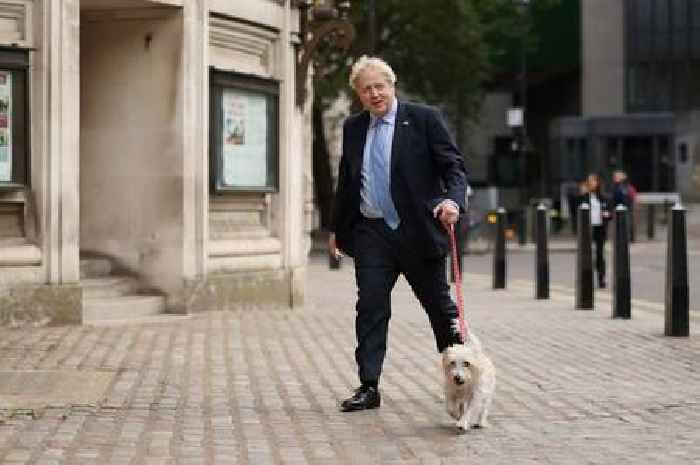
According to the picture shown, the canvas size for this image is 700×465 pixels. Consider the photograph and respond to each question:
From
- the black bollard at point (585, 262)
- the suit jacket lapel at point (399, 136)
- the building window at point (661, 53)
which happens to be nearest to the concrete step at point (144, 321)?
the black bollard at point (585, 262)

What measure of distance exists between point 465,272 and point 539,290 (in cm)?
811

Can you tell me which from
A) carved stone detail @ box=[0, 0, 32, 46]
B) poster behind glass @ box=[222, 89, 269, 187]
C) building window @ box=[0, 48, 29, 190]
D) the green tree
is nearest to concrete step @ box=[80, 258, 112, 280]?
poster behind glass @ box=[222, 89, 269, 187]

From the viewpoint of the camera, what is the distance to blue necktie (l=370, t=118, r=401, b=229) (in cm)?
825

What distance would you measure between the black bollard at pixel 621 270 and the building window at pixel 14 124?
550 centimetres

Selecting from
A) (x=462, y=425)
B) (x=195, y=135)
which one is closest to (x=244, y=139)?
(x=195, y=135)

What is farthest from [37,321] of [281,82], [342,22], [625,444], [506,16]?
[506,16]

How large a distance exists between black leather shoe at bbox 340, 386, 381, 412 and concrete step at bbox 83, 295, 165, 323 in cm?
552

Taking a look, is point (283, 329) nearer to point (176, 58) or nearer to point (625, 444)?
point (176, 58)

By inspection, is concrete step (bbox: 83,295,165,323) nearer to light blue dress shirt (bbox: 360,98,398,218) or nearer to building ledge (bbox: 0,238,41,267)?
building ledge (bbox: 0,238,41,267)

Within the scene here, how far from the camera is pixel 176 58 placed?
1433 centimetres

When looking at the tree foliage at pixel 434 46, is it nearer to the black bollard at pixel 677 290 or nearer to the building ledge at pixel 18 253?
the building ledge at pixel 18 253

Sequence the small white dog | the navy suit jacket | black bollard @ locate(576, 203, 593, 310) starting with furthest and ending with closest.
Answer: black bollard @ locate(576, 203, 593, 310), the navy suit jacket, the small white dog

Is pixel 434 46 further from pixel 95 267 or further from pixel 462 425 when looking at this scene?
pixel 462 425

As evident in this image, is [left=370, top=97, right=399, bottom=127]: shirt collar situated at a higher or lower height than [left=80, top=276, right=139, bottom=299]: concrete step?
higher
